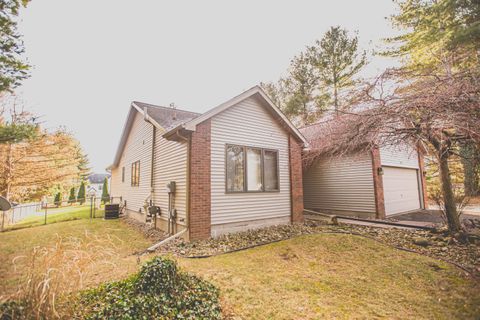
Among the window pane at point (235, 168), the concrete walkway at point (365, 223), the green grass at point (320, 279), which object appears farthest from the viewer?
the concrete walkway at point (365, 223)

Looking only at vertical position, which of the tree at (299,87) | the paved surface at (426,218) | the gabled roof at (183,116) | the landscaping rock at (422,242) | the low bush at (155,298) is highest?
the tree at (299,87)

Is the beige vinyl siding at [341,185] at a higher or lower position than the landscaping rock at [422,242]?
higher

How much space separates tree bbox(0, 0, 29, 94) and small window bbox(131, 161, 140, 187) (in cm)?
598

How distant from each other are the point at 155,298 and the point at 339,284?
3.01m

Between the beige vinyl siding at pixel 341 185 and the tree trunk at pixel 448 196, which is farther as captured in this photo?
the beige vinyl siding at pixel 341 185

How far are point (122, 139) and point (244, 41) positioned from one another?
9.82 metres

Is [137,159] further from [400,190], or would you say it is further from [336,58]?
Result: [336,58]

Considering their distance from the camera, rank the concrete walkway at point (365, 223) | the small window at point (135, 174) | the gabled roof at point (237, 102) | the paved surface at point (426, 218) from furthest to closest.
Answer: the small window at point (135, 174) → the paved surface at point (426, 218) → the concrete walkway at point (365, 223) → the gabled roof at point (237, 102)

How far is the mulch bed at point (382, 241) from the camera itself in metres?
4.89

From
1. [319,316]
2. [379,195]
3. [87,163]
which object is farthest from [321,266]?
[87,163]

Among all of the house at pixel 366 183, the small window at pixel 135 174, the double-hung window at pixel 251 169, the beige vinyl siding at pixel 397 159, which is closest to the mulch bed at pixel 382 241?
the double-hung window at pixel 251 169

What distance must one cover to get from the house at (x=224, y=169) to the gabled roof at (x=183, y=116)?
0.11ft

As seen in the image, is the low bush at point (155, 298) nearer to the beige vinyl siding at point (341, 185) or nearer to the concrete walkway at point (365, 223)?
the concrete walkway at point (365, 223)

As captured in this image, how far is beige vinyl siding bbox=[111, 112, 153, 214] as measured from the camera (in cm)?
1023
